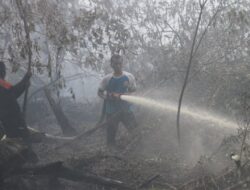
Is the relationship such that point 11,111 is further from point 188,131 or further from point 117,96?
point 188,131

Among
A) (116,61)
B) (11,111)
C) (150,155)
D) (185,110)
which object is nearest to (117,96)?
(116,61)

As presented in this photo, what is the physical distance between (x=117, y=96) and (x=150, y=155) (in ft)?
4.14

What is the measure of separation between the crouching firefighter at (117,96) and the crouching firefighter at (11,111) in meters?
1.61

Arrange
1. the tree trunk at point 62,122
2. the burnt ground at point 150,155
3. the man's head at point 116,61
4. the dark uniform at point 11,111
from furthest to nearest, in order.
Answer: the tree trunk at point 62,122 → the man's head at point 116,61 → the dark uniform at point 11,111 → the burnt ground at point 150,155

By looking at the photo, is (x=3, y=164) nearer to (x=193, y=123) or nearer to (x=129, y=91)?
(x=129, y=91)

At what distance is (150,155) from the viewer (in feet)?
23.7

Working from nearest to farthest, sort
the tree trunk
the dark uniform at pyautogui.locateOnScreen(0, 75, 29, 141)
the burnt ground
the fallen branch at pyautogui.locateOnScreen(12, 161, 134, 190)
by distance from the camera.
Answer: the fallen branch at pyautogui.locateOnScreen(12, 161, 134, 190) < the burnt ground < the dark uniform at pyautogui.locateOnScreen(0, 75, 29, 141) < the tree trunk

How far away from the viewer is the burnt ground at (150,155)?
17.7ft

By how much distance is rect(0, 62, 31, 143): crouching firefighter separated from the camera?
682cm

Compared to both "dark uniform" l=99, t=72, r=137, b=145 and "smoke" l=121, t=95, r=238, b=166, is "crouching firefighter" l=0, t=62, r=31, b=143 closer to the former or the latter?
"dark uniform" l=99, t=72, r=137, b=145

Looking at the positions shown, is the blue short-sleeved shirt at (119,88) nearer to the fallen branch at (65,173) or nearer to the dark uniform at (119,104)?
the dark uniform at (119,104)

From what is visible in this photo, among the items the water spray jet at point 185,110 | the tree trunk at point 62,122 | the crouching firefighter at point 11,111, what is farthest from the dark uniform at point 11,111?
the tree trunk at point 62,122

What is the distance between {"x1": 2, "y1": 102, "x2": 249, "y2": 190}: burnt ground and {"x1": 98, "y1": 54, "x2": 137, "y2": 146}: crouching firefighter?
371mm

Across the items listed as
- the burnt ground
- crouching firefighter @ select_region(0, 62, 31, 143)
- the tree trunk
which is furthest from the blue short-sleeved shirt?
the tree trunk
